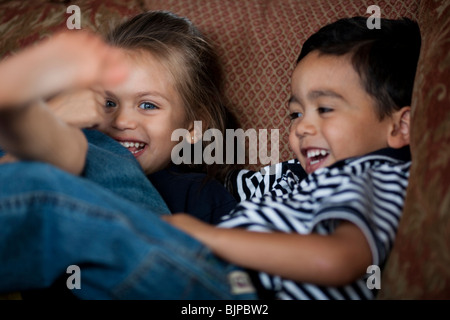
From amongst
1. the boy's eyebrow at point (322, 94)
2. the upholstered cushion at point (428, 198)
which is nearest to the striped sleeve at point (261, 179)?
the boy's eyebrow at point (322, 94)

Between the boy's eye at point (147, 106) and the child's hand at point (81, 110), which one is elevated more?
the boy's eye at point (147, 106)

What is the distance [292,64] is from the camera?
1373mm

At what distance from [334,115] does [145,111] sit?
0.55 m

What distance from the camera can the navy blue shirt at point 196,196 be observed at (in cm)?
117

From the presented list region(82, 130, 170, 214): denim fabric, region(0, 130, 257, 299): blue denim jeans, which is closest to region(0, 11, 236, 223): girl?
region(82, 130, 170, 214): denim fabric

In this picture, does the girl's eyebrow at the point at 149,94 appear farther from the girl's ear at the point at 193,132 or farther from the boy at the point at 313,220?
the boy at the point at 313,220

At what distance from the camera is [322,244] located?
29.0 inches

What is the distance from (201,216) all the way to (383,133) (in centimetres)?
48

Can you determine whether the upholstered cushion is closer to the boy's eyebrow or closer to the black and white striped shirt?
the black and white striped shirt

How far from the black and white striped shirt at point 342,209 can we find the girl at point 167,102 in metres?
0.29

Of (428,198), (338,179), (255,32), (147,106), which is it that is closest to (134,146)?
(147,106)

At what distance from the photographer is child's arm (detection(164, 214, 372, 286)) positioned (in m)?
0.73
